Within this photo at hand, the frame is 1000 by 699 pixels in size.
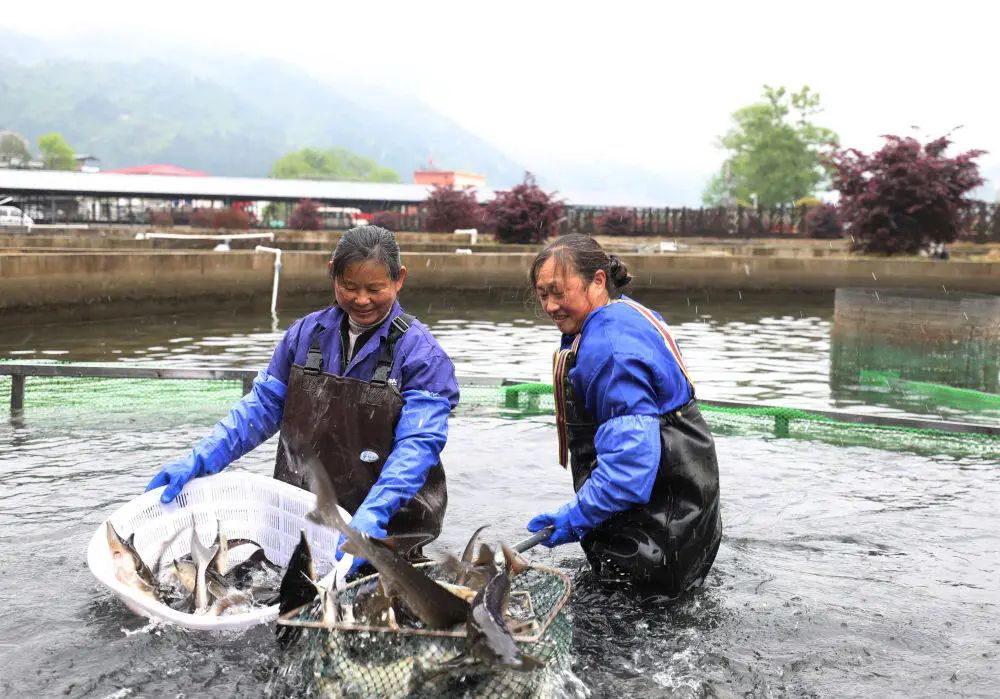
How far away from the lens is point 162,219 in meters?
52.2

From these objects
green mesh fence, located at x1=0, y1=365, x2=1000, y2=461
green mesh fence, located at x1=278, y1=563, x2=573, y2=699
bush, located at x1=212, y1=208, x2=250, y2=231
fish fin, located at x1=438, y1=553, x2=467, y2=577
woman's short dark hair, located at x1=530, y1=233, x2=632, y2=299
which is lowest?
green mesh fence, located at x1=0, y1=365, x2=1000, y2=461

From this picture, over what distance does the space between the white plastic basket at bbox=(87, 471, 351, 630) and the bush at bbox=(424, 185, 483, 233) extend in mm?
35341

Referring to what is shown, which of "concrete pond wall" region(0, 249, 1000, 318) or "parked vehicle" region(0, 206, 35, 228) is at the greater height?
"parked vehicle" region(0, 206, 35, 228)

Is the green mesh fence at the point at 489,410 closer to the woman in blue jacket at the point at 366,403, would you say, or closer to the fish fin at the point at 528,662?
the woman in blue jacket at the point at 366,403

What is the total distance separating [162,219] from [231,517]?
50.6 m

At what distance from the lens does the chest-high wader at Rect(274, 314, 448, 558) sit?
4.38 m

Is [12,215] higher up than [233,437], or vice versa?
[12,215]

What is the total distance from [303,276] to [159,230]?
77.2 ft

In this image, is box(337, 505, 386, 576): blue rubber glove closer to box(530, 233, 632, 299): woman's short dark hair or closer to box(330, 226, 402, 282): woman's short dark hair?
box(330, 226, 402, 282): woman's short dark hair

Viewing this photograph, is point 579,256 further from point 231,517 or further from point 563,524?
point 231,517

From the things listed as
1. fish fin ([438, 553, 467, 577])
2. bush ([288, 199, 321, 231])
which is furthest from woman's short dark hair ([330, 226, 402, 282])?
bush ([288, 199, 321, 231])

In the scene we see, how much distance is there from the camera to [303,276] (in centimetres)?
2136

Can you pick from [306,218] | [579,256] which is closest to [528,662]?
[579,256]

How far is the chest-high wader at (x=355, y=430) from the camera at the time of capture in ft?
14.4
